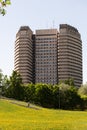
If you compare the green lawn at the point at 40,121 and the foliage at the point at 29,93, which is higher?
the foliage at the point at 29,93

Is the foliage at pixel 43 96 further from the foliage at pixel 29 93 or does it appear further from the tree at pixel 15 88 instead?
the tree at pixel 15 88

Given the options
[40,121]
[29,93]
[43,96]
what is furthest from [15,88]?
[40,121]

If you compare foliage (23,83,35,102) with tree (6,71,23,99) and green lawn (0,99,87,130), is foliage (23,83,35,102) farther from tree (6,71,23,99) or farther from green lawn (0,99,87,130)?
green lawn (0,99,87,130)

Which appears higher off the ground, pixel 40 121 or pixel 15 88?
pixel 15 88

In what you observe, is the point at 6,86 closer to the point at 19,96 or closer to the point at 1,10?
the point at 19,96

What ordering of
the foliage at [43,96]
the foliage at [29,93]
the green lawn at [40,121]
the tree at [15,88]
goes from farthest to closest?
1. the tree at [15,88]
2. the foliage at [29,93]
3. the foliage at [43,96]
4. the green lawn at [40,121]

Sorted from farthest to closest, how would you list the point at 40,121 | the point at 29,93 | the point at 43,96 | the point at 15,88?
the point at 15,88 → the point at 29,93 → the point at 43,96 → the point at 40,121

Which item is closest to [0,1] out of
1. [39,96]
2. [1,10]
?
[1,10]

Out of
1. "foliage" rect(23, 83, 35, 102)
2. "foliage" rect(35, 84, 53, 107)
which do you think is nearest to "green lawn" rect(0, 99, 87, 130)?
"foliage" rect(35, 84, 53, 107)

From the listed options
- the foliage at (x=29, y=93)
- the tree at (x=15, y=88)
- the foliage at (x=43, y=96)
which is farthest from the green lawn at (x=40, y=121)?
the tree at (x=15, y=88)

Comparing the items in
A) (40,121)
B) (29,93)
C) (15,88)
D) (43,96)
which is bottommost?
(40,121)

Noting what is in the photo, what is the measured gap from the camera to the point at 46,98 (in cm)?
13412

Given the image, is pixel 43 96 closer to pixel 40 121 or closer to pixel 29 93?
pixel 29 93

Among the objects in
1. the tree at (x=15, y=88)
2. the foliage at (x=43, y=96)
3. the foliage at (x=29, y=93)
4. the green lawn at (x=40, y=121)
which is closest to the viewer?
the green lawn at (x=40, y=121)
